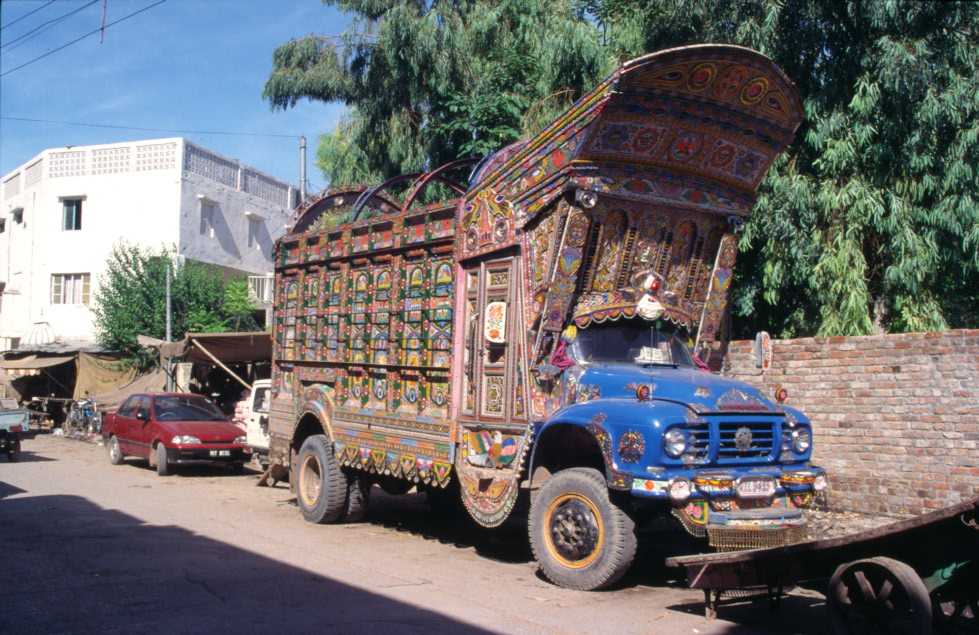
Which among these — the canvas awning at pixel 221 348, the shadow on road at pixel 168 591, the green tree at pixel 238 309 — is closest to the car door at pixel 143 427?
the canvas awning at pixel 221 348

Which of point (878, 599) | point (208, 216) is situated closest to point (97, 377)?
point (208, 216)

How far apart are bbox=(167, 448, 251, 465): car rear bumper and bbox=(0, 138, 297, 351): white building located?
570 inches

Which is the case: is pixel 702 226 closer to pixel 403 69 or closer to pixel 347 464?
pixel 347 464

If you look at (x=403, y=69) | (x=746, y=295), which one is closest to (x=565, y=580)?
(x=746, y=295)

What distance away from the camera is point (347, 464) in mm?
11297

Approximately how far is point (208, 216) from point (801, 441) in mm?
27558

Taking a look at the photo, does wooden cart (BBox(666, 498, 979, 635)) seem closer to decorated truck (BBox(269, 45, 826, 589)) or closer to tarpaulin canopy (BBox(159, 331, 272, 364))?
decorated truck (BBox(269, 45, 826, 589))

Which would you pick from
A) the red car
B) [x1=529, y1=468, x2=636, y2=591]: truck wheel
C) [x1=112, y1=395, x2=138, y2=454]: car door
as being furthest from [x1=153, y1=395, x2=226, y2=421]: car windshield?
[x1=529, y1=468, x2=636, y2=591]: truck wheel

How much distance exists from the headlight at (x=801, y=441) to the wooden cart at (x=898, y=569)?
1.84 metres

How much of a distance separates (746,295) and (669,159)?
5659mm

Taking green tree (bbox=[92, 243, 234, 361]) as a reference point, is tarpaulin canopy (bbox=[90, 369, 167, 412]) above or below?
below

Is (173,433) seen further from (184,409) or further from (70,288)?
(70,288)

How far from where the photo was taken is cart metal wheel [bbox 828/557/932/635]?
5.29m

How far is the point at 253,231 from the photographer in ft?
114
